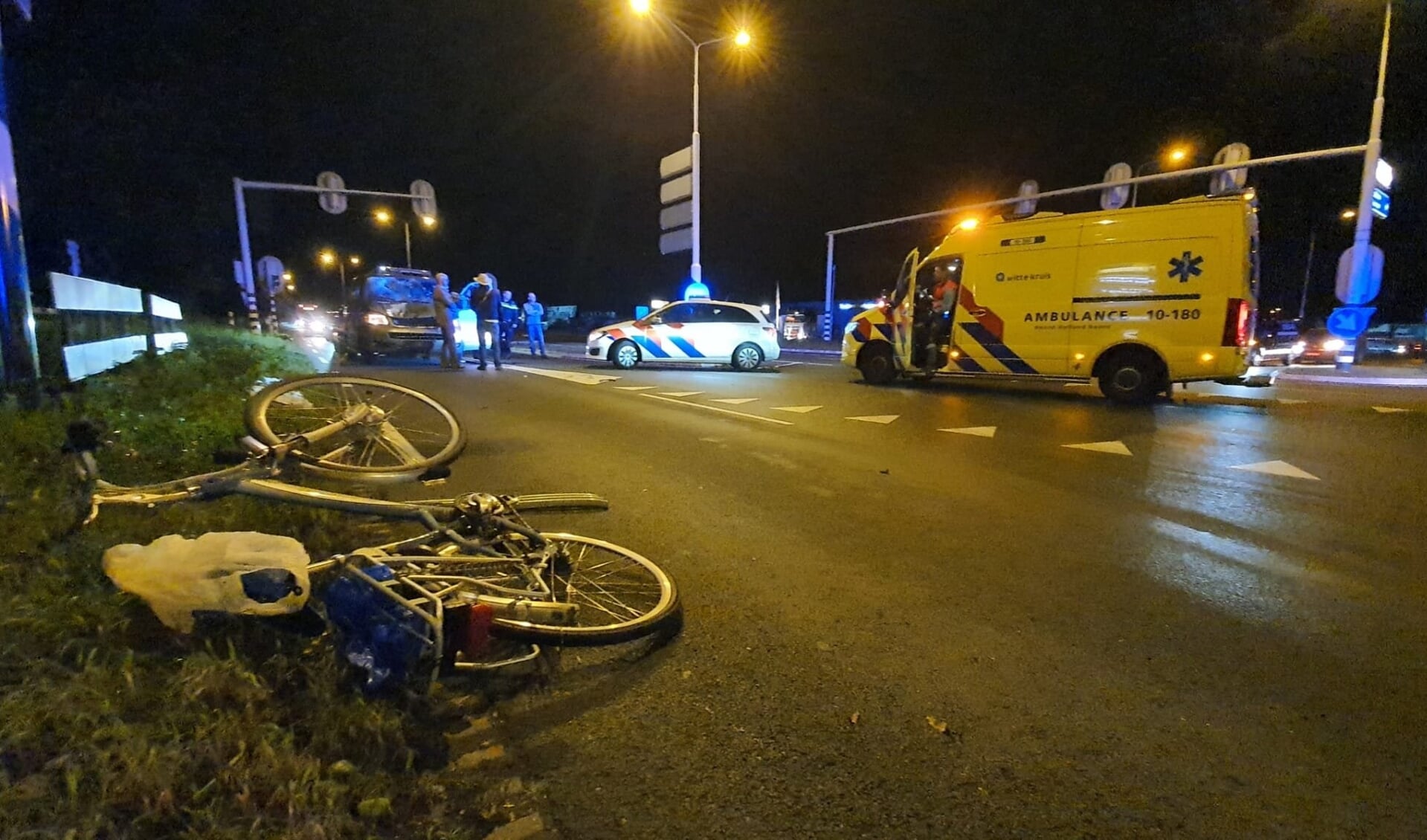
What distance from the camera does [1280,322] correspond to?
20.0 meters

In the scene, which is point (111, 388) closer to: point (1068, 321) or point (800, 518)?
point (800, 518)

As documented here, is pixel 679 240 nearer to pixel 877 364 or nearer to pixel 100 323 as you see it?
pixel 877 364

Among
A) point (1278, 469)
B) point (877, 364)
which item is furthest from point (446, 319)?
point (1278, 469)

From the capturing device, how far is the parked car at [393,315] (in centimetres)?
1538

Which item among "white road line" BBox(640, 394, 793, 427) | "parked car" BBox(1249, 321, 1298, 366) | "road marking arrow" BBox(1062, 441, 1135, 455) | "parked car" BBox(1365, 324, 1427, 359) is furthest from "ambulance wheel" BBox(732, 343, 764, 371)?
"parked car" BBox(1365, 324, 1427, 359)

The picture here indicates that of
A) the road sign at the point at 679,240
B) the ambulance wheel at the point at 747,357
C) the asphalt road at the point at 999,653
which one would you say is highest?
the road sign at the point at 679,240

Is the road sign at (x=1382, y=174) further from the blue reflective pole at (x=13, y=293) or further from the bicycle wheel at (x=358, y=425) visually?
the blue reflective pole at (x=13, y=293)

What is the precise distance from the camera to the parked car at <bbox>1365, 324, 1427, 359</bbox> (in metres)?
30.5

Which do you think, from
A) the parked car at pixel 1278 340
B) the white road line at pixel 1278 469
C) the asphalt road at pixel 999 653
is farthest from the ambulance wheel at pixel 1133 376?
the white road line at pixel 1278 469

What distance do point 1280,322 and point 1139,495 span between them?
19472mm

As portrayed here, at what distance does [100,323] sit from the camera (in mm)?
8555

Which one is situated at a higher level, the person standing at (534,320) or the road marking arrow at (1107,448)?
the person standing at (534,320)

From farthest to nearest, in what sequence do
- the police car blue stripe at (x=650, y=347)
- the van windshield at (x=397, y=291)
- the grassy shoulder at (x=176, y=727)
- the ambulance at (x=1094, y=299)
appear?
the police car blue stripe at (x=650, y=347) → the van windshield at (x=397, y=291) → the ambulance at (x=1094, y=299) → the grassy shoulder at (x=176, y=727)

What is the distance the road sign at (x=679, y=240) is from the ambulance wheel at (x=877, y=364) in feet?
30.6
